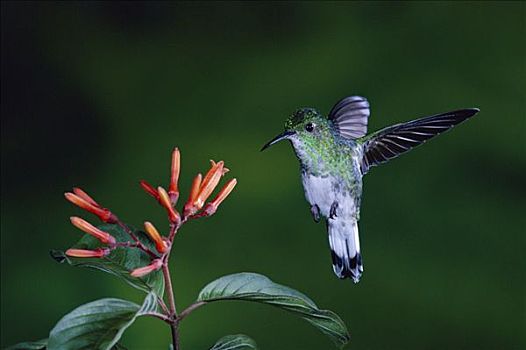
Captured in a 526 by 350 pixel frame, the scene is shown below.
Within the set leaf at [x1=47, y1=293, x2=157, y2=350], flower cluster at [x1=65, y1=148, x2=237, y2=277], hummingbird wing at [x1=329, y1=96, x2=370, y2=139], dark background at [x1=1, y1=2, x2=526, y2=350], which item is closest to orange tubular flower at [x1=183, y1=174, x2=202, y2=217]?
flower cluster at [x1=65, y1=148, x2=237, y2=277]

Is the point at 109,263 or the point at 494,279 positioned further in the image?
the point at 494,279

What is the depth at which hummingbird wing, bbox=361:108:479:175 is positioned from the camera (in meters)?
0.88

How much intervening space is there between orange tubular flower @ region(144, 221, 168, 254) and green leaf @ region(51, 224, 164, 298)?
0.07 metres

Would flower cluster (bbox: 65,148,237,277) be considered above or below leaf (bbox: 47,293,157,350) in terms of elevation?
above

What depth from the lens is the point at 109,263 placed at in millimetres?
799

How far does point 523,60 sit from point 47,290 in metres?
1.16

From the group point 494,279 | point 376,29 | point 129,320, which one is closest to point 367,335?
point 494,279

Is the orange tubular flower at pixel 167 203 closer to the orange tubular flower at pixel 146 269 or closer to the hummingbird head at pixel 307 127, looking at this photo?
the orange tubular flower at pixel 146 269

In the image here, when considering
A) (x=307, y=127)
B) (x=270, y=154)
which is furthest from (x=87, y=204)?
(x=270, y=154)

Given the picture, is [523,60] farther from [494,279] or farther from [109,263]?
[109,263]

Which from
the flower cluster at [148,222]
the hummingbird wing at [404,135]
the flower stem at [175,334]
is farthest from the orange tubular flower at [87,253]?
the hummingbird wing at [404,135]

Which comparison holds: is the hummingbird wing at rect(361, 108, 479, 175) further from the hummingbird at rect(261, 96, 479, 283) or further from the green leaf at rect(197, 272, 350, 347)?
the green leaf at rect(197, 272, 350, 347)

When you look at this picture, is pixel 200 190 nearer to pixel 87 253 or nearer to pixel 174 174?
pixel 174 174

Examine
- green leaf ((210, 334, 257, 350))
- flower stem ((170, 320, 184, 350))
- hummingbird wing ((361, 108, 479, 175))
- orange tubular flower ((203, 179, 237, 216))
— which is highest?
hummingbird wing ((361, 108, 479, 175))
